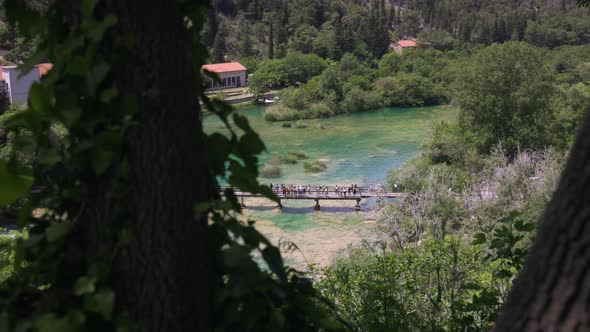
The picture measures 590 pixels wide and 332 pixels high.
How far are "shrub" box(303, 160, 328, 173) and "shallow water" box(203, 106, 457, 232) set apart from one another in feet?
0.68

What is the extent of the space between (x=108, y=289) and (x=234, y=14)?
217 ft

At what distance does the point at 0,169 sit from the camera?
1145 mm

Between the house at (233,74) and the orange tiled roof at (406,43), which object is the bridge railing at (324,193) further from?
the orange tiled roof at (406,43)

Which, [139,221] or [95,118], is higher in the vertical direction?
[95,118]

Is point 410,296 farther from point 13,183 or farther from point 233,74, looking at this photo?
point 233,74

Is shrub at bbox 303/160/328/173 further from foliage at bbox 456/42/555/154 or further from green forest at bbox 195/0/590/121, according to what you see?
green forest at bbox 195/0/590/121

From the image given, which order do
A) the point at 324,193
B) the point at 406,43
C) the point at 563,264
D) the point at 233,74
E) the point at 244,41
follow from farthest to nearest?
the point at 406,43 < the point at 244,41 < the point at 233,74 < the point at 324,193 < the point at 563,264

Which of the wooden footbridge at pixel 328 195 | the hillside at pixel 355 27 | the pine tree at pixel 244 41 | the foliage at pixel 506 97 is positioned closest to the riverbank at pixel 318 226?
the wooden footbridge at pixel 328 195

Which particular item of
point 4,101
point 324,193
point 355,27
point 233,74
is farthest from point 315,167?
point 355,27

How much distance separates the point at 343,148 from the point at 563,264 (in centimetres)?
2400

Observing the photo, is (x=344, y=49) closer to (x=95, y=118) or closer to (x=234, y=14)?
(x=234, y=14)

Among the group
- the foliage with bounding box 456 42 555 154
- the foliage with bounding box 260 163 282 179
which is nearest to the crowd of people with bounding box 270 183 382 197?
the foliage with bounding box 260 163 282 179

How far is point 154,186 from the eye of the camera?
1145mm

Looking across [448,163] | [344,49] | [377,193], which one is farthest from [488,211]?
[344,49]
